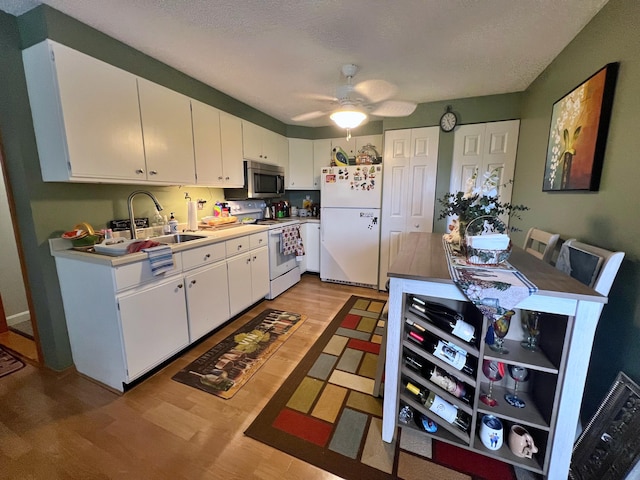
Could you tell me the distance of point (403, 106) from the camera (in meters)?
2.18

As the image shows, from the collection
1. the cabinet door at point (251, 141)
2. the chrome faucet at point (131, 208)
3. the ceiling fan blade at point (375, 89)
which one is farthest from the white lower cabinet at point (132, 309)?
the ceiling fan blade at point (375, 89)

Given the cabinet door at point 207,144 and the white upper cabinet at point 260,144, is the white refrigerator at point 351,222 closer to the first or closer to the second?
the white upper cabinet at point 260,144

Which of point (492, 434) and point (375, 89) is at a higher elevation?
point (375, 89)

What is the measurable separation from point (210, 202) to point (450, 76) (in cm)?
275

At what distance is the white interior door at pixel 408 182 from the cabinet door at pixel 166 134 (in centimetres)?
225

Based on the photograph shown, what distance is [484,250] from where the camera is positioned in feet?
4.17

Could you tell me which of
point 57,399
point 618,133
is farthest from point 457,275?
point 57,399

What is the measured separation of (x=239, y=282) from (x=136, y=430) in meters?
1.33

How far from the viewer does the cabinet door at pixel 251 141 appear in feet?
10.0

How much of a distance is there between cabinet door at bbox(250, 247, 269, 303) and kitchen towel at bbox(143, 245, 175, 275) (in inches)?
38.7

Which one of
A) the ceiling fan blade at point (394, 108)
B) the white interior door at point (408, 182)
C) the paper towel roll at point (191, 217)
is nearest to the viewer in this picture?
the ceiling fan blade at point (394, 108)

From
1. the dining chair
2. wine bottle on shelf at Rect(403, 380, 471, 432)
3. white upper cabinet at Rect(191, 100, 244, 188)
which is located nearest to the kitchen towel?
white upper cabinet at Rect(191, 100, 244, 188)

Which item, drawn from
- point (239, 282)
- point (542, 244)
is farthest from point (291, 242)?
point (542, 244)

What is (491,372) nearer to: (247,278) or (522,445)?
(522,445)
